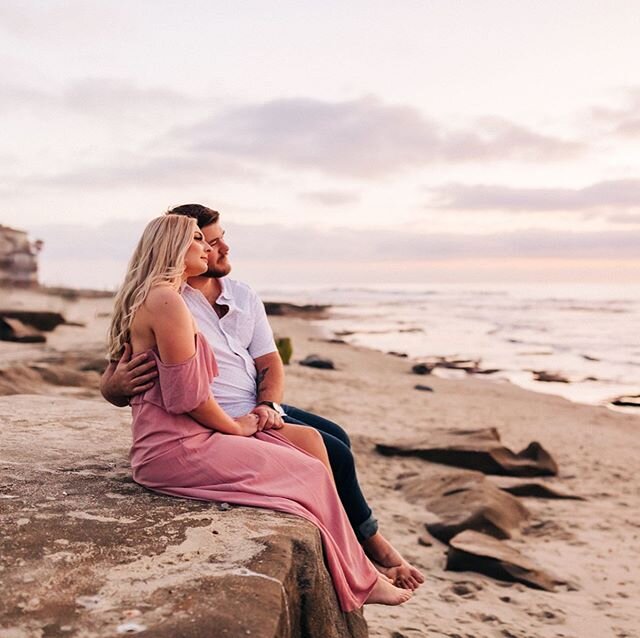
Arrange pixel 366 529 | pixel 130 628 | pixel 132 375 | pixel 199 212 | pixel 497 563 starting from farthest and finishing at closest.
A: 1. pixel 497 563
2. pixel 199 212
3. pixel 366 529
4. pixel 132 375
5. pixel 130 628

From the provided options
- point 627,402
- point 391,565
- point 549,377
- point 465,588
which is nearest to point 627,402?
point 627,402

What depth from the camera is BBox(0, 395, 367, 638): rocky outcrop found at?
215 cm

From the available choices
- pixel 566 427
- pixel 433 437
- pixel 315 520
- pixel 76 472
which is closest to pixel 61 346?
pixel 433 437

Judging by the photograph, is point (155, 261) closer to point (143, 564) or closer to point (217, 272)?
point (217, 272)

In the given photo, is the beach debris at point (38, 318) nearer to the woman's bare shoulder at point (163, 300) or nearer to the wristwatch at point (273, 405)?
the wristwatch at point (273, 405)

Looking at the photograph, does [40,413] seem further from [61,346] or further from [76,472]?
[61,346]

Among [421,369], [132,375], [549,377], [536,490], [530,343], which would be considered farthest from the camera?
[530,343]

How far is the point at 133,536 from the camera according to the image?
2.74 m

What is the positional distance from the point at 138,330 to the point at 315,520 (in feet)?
3.72

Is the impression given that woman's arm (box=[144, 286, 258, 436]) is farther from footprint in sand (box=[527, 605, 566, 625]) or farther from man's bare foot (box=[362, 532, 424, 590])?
footprint in sand (box=[527, 605, 566, 625])

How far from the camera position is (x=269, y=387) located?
384 centimetres

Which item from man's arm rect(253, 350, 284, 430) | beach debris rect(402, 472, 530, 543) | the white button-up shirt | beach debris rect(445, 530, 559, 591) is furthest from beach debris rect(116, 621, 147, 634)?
beach debris rect(402, 472, 530, 543)

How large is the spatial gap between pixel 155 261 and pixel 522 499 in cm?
525

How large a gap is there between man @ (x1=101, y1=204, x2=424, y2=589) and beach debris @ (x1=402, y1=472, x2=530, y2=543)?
7.86 ft
